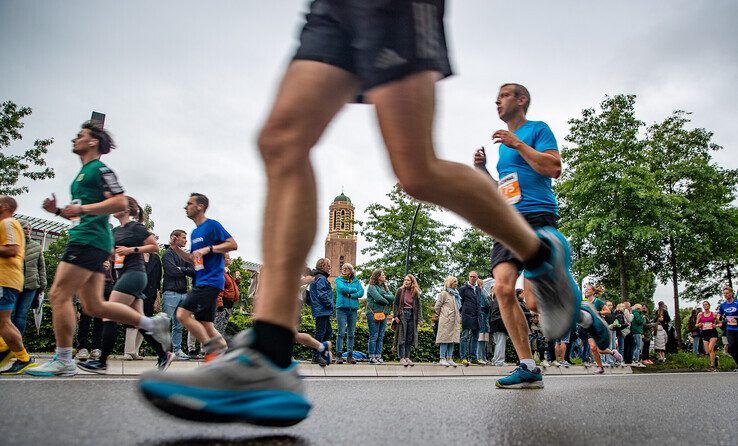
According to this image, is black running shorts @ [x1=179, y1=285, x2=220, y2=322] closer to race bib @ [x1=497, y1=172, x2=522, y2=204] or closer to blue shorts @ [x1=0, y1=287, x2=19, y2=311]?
blue shorts @ [x1=0, y1=287, x2=19, y2=311]

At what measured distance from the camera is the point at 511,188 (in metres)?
4.47

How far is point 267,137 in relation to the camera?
1.83 metres

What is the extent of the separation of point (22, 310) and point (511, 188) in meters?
6.39

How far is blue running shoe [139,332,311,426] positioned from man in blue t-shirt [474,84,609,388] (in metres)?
2.78

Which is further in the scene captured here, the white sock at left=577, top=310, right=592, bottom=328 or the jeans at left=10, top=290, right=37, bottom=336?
the jeans at left=10, top=290, right=37, bottom=336

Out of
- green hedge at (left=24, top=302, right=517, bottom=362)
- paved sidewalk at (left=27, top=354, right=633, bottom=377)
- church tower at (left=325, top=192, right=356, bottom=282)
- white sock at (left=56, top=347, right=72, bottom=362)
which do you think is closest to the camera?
white sock at (left=56, top=347, right=72, bottom=362)

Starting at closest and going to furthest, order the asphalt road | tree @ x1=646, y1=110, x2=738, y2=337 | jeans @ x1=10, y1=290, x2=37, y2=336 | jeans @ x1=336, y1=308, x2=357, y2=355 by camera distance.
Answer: the asphalt road
jeans @ x1=10, y1=290, x2=37, y2=336
jeans @ x1=336, y1=308, x2=357, y2=355
tree @ x1=646, y1=110, x2=738, y2=337

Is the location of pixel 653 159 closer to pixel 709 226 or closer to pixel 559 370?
pixel 709 226

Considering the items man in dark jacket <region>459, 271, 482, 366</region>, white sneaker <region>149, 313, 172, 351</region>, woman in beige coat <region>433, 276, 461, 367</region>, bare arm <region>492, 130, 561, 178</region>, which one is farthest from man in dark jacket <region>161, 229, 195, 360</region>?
bare arm <region>492, 130, 561, 178</region>

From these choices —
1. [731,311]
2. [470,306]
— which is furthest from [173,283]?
[731,311]

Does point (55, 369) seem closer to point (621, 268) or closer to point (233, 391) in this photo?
point (233, 391)

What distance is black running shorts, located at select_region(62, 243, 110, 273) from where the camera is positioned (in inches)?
193

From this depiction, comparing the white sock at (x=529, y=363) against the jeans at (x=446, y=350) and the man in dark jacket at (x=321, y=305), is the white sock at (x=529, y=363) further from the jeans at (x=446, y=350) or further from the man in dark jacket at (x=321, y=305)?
the jeans at (x=446, y=350)

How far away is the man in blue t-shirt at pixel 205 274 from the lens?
21.3 ft
